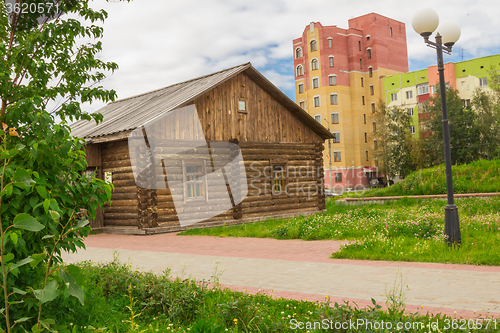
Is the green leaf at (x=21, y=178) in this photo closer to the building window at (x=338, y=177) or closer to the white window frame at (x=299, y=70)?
the building window at (x=338, y=177)

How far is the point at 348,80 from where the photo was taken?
58.6m

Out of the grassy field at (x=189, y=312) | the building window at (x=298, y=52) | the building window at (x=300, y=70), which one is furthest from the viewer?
the building window at (x=298, y=52)

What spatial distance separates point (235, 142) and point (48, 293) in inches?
611

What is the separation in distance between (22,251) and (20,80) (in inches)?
158

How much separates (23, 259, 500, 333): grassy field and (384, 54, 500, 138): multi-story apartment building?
4719 cm

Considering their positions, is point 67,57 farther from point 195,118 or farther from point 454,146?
point 454,146

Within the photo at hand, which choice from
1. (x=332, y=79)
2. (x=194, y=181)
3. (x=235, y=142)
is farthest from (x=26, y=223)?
(x=332, y=79)

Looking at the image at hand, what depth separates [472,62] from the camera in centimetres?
4788

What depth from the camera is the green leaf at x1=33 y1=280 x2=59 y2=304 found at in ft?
8.95

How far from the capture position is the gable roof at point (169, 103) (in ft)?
53.2

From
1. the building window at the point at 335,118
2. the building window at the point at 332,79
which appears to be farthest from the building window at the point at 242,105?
the building window at the point at 332,79

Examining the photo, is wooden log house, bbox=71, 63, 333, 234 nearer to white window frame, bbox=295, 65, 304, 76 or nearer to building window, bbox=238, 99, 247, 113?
building window, bbox=238, 99, 247, 113

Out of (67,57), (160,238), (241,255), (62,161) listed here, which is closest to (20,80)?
(67,57)

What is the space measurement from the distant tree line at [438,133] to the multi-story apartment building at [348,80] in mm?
5401
